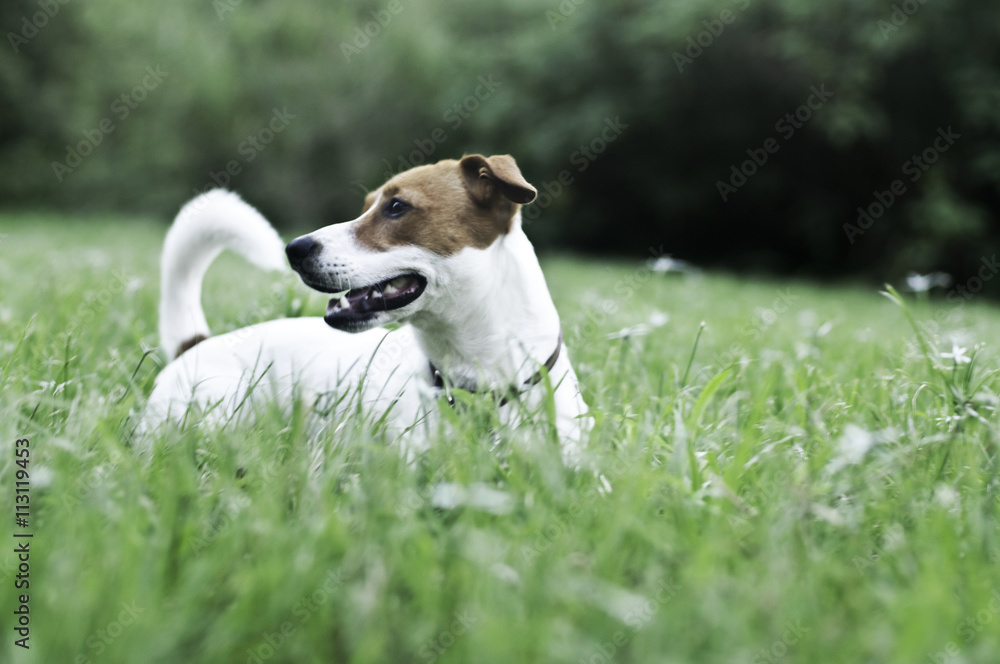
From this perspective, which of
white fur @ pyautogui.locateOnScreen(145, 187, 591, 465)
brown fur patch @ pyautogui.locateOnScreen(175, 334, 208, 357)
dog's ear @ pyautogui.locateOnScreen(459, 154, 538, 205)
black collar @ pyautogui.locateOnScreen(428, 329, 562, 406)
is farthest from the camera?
brown fur patch @ pyautogui.locateOnScreen(175, 334, 208, 357)

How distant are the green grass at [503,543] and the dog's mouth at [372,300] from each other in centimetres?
43

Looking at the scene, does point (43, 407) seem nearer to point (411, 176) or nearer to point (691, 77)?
point (411, 176)

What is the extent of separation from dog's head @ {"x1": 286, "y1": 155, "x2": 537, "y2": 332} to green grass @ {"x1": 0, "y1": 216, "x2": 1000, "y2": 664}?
49cm

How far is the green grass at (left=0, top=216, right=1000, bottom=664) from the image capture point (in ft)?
3.88

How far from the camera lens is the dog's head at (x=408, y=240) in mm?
2488

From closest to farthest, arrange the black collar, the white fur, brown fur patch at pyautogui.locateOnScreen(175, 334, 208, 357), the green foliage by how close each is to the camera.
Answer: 1. the black collar
2. the white fur
3. brown fur patch at pyautogui.locateOnScreen(175, 334, 208, 357)
4. the green foliage

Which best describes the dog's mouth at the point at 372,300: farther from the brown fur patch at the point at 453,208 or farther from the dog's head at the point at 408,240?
the brown fur patch at the point at 453,208

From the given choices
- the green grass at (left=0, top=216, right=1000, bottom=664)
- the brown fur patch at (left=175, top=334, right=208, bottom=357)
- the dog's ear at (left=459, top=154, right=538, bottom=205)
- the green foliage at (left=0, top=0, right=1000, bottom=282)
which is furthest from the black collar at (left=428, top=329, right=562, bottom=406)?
the green foliage at (left=0, top=0, right=1000, bottom=282)

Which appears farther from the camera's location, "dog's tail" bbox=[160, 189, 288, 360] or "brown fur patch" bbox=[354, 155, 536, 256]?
"dog's tail" bbox=[160, 189, 288, 360]

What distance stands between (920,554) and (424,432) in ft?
4.14

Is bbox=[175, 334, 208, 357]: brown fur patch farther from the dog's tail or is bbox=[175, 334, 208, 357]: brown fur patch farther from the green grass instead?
the green grass

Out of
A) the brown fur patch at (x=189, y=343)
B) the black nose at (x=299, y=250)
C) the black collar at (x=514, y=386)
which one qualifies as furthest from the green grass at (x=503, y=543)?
the brown fur patch at (x=189, y=343)

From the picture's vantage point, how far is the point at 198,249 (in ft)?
10.0

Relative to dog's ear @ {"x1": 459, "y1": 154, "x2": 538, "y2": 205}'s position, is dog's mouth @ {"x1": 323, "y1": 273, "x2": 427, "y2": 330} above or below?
below
